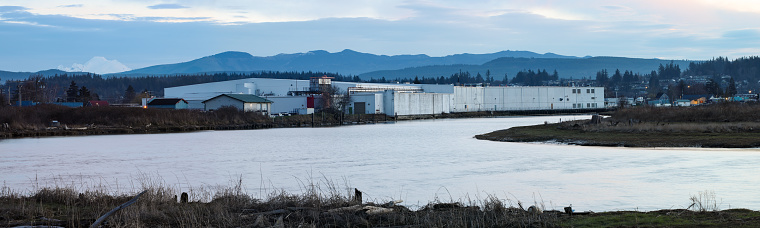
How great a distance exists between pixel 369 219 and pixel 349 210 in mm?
579

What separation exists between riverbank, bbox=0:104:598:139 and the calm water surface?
18.4 m

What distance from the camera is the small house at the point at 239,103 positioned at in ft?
244

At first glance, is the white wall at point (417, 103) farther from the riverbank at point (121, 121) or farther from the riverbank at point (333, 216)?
the riverbank at point (333, 216)

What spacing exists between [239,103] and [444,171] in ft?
183

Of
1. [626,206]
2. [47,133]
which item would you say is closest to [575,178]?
[626,206]

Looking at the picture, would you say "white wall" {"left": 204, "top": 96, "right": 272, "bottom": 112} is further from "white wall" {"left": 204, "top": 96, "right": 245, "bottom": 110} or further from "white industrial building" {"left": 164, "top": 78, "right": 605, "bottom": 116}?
"white industrial building" {"left": 164, "top": 78, "right": 605, "bottom": 116}

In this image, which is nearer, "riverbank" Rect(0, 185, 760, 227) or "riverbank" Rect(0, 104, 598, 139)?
"riverbank" Rect(0, 185, 760, 227)

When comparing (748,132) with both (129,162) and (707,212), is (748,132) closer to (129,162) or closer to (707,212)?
(707,212)

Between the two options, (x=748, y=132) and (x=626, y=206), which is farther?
(x=748, y=132)

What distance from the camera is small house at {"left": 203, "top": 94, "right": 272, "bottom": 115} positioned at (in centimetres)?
7450

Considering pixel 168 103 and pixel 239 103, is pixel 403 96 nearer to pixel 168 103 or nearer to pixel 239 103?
pixel 239 103

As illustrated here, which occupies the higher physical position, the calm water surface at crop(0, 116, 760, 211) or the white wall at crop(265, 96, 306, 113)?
the white wall at crop(265, 96, 306, 113)

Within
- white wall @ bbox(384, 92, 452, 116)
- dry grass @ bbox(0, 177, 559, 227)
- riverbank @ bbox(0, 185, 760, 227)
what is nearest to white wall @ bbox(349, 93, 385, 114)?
white wall @ bbox(384, 92, 452, 116)

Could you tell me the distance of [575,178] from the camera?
18.7 m
